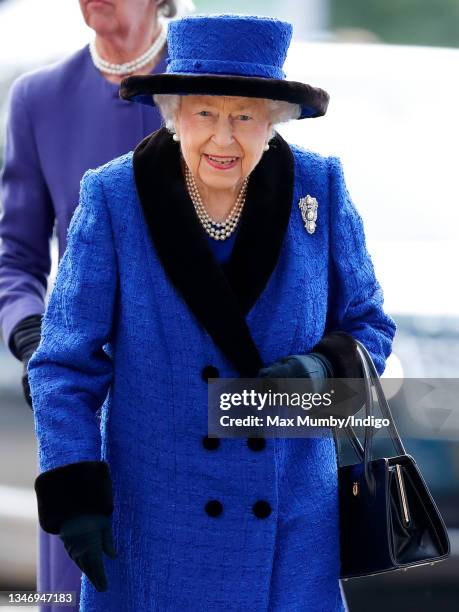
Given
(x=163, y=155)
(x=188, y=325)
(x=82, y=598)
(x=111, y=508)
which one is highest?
(x=163, y=155)

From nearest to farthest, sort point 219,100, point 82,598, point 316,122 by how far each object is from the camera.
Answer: point 219,100, point 82,598, point 316,122

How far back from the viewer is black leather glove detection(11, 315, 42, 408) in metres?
3.17

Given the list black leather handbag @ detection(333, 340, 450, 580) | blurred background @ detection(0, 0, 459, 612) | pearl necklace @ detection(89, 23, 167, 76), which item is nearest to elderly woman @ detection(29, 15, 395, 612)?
black leather handbag @ detection(333, 340, 450, 580)

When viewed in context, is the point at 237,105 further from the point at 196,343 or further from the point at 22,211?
the point at 22,211

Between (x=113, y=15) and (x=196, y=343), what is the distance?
1058 mm

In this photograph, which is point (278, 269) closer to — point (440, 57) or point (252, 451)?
point (252, 451)

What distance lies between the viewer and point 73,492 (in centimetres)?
251

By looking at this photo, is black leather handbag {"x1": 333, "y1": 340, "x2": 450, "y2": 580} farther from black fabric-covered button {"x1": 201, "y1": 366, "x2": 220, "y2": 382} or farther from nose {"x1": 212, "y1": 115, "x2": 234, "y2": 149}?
nose {"x1": 212, "y1": 115, "x2": 234, "y2": 149}

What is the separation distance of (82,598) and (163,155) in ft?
2.94

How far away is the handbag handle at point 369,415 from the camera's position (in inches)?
101

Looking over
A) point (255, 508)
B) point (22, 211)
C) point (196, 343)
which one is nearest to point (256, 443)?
point (255, 508)

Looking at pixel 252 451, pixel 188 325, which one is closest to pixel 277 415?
pixel 252 451

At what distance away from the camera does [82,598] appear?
274 cm

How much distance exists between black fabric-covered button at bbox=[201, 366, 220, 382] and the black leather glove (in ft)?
2.34
